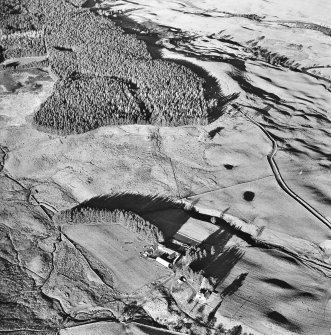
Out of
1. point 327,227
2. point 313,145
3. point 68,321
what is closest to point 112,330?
point 68,321

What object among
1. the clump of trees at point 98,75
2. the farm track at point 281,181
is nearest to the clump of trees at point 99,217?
the clump of trees at point 98,75

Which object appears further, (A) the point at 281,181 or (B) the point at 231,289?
(A) the point at 281,181

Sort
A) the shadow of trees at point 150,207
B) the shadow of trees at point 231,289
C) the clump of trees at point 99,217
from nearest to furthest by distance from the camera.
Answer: the shadow of trees at point 231,289, the clump of trees at point 99,217, the shadow of trees at point 150,207

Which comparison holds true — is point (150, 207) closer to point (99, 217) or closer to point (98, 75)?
point (99, 217)

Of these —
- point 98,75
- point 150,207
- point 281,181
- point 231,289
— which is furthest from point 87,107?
point 231,289

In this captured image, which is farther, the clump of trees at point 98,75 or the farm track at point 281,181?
the clump of trees at point 98,75

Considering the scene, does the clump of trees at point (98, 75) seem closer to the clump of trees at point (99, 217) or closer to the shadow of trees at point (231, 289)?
the clump of trees at point (99, 217)

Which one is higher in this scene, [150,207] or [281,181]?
[281,181]

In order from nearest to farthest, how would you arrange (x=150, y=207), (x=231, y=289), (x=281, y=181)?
1. (x=231, y=289)
2. (x=150, y=207)
3. (x=281, y=181)

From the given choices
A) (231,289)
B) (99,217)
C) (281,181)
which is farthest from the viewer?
(281,181)

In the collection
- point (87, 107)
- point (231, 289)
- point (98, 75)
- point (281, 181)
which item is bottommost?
point (231, 289)

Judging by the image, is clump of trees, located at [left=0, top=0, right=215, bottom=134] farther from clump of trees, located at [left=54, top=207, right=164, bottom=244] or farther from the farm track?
clump of trees, located at [left=54, top=207, right=164, bottom=244]
